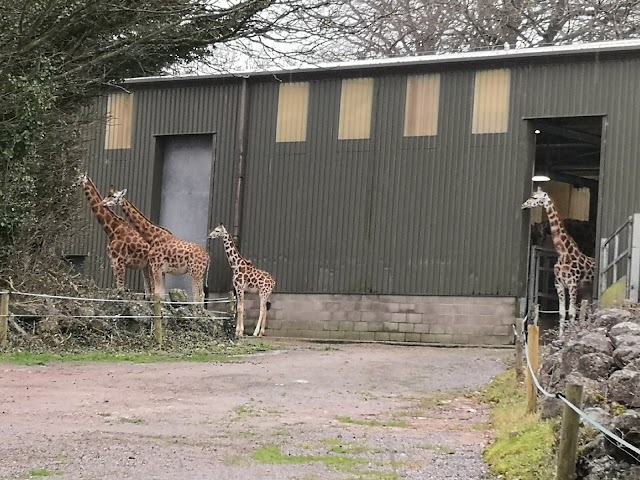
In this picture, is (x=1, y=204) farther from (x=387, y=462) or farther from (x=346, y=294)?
(x=387, y=462)

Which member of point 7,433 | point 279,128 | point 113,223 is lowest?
point 7,433

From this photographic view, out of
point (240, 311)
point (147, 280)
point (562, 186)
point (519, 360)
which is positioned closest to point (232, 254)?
point (240, 311)

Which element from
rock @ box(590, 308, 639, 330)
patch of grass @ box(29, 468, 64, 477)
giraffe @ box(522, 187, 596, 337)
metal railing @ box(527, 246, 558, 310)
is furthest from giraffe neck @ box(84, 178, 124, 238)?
patch of grass @ box(29, 468, 64, 477)

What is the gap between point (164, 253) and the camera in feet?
71.3

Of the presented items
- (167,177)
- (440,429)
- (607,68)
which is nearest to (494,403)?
(440,429)

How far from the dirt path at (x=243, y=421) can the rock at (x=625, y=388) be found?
41.4 inches

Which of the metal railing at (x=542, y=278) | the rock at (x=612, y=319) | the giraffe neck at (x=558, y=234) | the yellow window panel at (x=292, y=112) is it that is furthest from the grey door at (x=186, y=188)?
the rock at (x=612, y=319)

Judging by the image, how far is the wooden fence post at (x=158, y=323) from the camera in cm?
1640

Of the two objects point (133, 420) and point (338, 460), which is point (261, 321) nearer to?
point (133, 420)

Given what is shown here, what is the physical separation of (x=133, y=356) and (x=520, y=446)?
8.67 m

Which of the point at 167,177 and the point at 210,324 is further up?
the point at 167,177

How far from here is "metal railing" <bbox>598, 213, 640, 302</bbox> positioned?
480 inches

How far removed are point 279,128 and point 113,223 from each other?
4314 millimetres

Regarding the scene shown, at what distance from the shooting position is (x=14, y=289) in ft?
52.6
